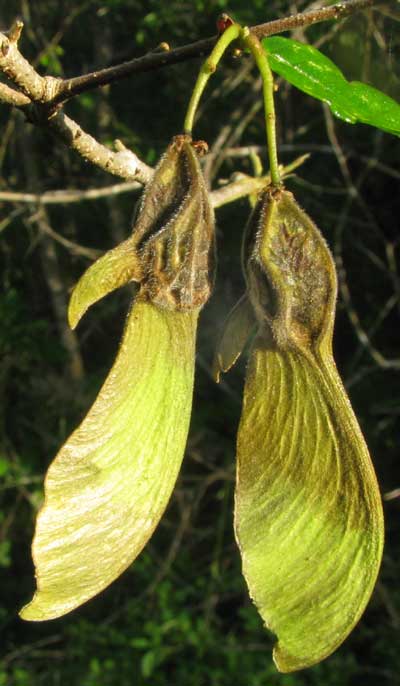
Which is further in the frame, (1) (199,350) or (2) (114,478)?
(1) (199,350)

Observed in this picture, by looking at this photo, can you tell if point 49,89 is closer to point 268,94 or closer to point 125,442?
point 268,94

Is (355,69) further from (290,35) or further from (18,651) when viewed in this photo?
(18,651)

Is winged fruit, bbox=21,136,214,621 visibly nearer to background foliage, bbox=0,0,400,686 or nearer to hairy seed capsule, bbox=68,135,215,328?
hairy seed capsule, bbox=68,135,215,328

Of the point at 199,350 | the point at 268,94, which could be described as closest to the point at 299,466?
the point at 268,94

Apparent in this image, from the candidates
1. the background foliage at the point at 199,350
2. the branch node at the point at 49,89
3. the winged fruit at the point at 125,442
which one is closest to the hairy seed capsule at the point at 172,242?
the winged fruit at the point at 125,442

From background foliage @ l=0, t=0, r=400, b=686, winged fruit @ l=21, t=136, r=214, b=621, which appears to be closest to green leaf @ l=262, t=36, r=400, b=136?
winged fruit @ l=21, t=136, r=214, b=621

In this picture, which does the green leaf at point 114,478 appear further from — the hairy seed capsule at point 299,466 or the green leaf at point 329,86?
the green leaf at point 329,86

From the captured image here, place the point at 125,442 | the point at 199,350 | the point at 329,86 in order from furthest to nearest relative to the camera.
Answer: the point at 199,350 < the point at 329,86 < the point at 125,442
